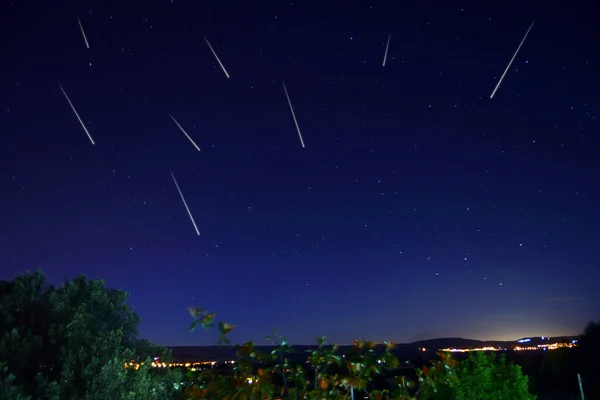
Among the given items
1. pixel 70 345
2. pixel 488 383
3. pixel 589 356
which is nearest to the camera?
pixel 70 345

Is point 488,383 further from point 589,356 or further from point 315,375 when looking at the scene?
point 589,356

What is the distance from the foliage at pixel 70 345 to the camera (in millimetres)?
4449

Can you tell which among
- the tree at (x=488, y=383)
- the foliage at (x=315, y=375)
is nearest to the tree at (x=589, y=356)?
the tree at (x=488, y=383)

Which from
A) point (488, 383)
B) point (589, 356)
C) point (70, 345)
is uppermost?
point (589, 356)

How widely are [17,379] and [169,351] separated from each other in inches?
66.7

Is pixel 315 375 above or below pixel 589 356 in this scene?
below

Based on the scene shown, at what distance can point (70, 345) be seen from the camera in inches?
187

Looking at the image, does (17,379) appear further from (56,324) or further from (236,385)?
(236,385)

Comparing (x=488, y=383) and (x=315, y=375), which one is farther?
(x=488, y=383)

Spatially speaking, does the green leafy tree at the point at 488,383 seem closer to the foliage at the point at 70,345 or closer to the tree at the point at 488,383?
the tree at the point at 488,383

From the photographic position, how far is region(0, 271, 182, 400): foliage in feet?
14.6

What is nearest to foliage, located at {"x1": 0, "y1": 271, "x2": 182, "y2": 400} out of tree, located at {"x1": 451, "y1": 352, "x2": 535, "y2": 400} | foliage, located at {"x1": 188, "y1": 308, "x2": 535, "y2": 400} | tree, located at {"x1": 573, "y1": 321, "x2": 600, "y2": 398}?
foliage, located at {"x1": 188, "y1": 308, "x2": 535, "y2": 400}

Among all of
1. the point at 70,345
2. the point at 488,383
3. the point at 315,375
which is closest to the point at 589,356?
the point at 488,383

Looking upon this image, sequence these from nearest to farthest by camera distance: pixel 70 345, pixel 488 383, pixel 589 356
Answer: pixel 70 345
pixel 488 383
pixel 589 356
